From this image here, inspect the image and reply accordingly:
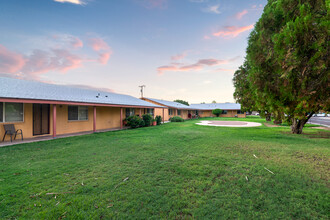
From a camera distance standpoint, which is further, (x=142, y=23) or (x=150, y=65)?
(x=150, y=65)

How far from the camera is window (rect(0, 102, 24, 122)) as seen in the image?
7.52 m

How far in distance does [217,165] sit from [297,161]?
2863 millimetres

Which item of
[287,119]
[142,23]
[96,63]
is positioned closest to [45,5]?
[96,63]

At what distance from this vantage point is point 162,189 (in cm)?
296

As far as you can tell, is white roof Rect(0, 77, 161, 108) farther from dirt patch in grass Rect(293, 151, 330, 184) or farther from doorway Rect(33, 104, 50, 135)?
dirt patch in grass Rect(293, 151, 330, 184)

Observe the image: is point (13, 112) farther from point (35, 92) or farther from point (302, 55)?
point (302, 55)

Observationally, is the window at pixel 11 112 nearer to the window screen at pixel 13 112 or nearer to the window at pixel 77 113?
the window screen at pixel 13 112

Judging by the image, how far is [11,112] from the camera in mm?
7805

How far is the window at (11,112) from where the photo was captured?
24.7 feet

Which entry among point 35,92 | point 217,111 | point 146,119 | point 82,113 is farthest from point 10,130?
point 217,111

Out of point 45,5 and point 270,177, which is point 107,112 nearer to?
point 45,5

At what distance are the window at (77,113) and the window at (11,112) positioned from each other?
8.90 ft

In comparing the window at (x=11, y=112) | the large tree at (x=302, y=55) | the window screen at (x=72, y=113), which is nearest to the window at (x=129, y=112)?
the window screen at (x=72, y=113)

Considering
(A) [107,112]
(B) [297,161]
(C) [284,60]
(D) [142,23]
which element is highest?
(D) [142,23]
